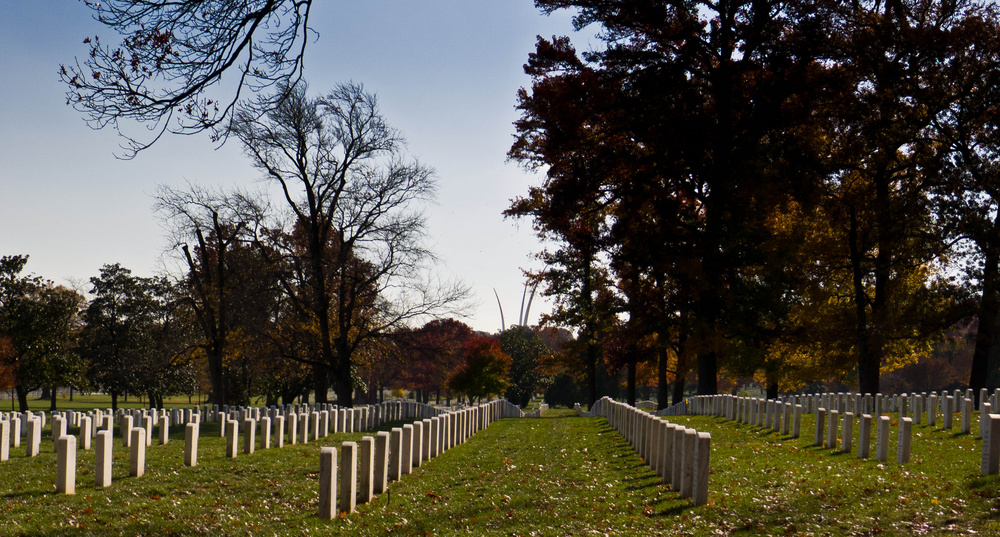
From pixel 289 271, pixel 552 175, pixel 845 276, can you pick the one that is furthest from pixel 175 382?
pixel 845 276

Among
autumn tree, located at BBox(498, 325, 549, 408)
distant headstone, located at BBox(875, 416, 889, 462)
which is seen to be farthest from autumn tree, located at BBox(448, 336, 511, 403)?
distant headstone, located at BBox(875, 416, 889, 462)

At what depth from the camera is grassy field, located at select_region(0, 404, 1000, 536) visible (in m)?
7.62

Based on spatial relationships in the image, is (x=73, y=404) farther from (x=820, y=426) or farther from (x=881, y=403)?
(x=820, y=426)

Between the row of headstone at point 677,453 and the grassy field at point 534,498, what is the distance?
191mm

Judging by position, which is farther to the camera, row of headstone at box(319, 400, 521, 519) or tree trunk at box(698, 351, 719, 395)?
tree trunk at box(698, 351, 719, 395)

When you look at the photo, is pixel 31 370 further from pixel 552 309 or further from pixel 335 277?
pixel 552 309

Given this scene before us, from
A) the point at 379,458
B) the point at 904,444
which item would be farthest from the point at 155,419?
the point at 904,444

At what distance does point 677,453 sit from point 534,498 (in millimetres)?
1693

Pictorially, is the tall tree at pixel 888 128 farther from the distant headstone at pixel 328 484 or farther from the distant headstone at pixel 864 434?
the distant headstone at pixel 328 484

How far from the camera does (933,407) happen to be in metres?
16.9

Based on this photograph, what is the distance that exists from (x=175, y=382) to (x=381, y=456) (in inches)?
1801

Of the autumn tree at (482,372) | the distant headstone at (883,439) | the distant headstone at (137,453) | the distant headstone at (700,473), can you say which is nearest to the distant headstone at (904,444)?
the distant headstone at (883,439)

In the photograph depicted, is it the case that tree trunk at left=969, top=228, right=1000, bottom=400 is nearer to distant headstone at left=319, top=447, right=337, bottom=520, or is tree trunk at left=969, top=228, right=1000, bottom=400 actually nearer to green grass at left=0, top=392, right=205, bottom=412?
distant headstone at left=319, top=447, right=337, bottom=520

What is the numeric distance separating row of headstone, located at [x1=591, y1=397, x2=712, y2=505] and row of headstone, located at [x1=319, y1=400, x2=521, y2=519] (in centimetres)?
330
